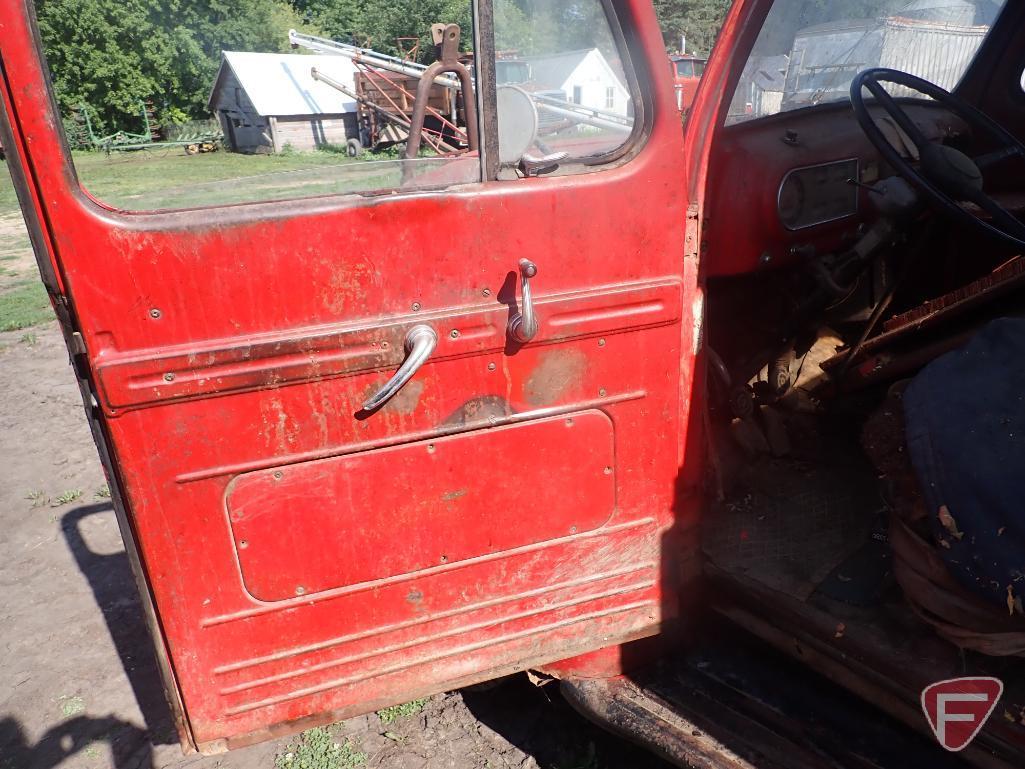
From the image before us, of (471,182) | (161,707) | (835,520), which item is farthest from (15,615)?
(835,520)

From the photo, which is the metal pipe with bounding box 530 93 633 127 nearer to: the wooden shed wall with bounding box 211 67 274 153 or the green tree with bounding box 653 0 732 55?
the green tree with bounding box 653 0 732 55

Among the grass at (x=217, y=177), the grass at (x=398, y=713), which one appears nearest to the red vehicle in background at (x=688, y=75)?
the grass at (x=217, y=177)

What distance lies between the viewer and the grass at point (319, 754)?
8.16 ft

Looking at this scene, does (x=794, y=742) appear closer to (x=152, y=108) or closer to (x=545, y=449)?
(x=545, y=449)

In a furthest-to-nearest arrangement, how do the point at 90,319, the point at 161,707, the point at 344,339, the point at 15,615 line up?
the point at 15,615
the point at 161,707
the point at 344,339
the point at 90,319

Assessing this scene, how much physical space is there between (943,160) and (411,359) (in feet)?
5.28

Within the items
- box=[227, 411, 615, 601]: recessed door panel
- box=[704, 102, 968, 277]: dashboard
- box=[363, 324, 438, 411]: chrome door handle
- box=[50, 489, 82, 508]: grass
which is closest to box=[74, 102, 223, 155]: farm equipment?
box=[363, 324, 438, 411]: chrome door handle

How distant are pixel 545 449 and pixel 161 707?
182cm

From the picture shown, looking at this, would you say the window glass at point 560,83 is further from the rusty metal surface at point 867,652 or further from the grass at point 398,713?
the grass at point 398,713

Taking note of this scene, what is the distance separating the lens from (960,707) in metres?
1.74

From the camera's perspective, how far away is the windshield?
220 centimetres

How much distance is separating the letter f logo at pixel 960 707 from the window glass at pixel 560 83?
1400mm

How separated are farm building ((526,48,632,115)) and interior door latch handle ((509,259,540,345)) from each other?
1.35 feet

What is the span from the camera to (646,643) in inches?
88.4
